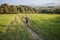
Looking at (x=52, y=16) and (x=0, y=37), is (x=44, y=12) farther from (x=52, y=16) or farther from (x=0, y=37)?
(x=0, y=37)

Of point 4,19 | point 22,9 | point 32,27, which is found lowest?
point 32,27

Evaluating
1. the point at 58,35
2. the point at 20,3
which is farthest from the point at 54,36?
the point at 20,3

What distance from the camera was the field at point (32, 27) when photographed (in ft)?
8.83

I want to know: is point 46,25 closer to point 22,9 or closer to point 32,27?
point 32,27

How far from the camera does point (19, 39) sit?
2674 millimetres

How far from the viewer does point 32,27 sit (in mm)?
2754

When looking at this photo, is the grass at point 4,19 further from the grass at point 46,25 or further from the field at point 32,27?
the grass at point 46,25

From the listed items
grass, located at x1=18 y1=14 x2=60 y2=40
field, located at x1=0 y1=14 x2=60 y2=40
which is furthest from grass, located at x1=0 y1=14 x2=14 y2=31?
grass, located at x1=18 y1=14 x2=60 y2=40

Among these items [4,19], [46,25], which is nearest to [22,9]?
[4,19]

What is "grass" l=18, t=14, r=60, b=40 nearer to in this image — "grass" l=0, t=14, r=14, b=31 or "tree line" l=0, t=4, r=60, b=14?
"tree line" l=0, t=4, r=60, b=14

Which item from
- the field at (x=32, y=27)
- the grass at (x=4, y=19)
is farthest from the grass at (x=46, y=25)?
the grass at (x=4, y=19)

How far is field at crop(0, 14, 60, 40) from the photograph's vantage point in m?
2.69

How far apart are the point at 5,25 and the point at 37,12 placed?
711 millimetres

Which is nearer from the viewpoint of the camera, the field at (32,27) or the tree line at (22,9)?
the field at (32,27)
